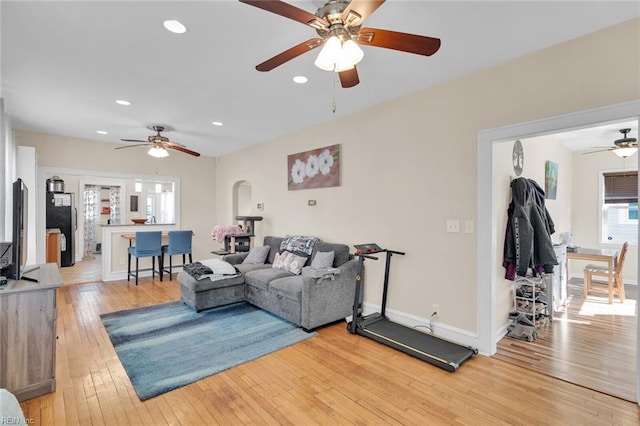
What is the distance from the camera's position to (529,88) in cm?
261

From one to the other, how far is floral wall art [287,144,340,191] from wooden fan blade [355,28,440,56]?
2.48 m

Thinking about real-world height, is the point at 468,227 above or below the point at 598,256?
above

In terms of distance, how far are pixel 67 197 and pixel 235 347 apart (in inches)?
296

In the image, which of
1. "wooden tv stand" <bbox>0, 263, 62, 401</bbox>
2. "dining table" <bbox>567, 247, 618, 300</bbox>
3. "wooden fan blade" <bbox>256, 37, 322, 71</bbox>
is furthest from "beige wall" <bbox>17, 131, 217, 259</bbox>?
Result: "dining table" <bbox>567, 247, 618, 300</bbox>

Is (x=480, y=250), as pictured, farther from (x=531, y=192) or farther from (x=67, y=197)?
(x=67, y=197)

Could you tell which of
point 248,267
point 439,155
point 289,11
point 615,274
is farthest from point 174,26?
point 615,274

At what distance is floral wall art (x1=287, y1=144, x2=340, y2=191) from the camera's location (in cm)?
435

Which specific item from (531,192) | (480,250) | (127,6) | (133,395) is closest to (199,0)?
(127,6)

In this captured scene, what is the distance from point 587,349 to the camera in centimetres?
296

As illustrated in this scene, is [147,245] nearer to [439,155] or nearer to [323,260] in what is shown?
[323,260]

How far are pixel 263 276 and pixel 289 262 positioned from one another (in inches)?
17.4

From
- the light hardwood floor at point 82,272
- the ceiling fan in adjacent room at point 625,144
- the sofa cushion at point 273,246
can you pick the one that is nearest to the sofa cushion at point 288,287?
the sofa cushion at point 273,246

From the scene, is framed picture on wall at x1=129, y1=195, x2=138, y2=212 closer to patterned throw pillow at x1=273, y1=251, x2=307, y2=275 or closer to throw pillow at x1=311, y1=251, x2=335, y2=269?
patterned throw pillow at x1=273, y1=251, x2=307, y2=275

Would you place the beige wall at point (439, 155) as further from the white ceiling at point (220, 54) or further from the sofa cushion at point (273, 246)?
the sofa cushion at point (273, 246)
